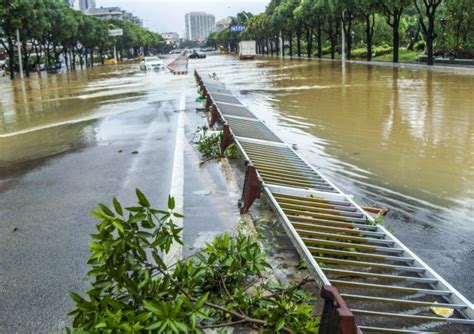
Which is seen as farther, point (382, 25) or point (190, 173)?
point (382, 25)

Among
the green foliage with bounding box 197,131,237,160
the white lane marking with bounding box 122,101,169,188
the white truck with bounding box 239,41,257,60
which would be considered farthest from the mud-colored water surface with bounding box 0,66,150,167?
the white truck with bounding box 239,41,257,60

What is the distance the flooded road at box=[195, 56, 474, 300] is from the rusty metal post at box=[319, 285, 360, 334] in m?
2.02

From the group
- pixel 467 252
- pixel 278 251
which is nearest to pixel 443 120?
pixel 467 252

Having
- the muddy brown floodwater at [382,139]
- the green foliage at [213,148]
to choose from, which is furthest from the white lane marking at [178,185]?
the muddy brown floodwater at [382,139]

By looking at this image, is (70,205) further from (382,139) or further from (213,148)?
(382,139)

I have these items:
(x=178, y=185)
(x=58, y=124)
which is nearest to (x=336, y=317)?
(x=178, y=185)

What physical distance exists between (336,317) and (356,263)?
1.83m

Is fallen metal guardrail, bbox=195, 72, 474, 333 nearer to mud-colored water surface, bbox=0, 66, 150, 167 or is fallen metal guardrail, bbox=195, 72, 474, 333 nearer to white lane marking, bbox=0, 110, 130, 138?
mud-colored water surface, bbox=0, 66, 150, 167

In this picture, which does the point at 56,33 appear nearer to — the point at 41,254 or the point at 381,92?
the point at 381,92

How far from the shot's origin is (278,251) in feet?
17.3

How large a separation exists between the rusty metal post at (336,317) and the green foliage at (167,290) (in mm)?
423

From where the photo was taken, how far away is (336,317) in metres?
2.98

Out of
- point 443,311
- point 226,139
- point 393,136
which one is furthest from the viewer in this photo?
point 393,136

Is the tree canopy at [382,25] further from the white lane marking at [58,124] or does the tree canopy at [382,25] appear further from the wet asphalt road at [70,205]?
the wet asphalt road at [70,205]
